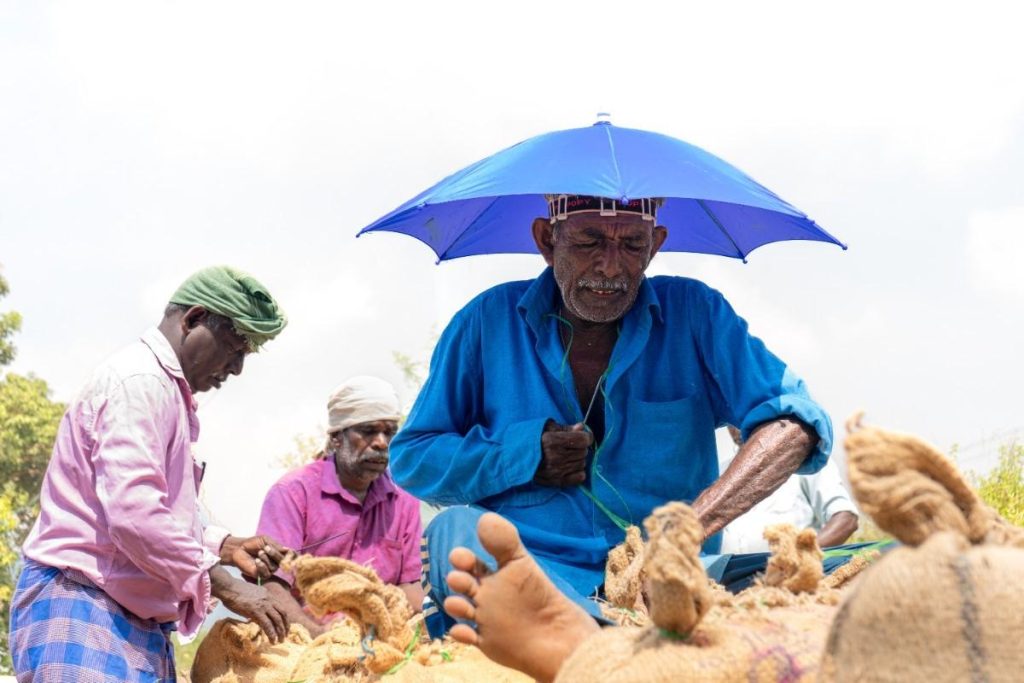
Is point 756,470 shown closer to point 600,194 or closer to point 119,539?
point 600,194

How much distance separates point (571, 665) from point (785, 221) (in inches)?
126

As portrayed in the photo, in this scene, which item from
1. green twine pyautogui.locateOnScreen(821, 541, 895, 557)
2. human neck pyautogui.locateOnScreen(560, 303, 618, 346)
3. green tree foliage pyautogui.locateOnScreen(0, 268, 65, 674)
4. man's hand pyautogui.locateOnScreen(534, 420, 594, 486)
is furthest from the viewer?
green tree foliage pyautogui.locateOnScreen(0, 268, 65, 674)

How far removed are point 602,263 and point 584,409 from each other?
1.58ft

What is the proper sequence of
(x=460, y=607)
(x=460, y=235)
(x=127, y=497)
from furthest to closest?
1. (x=460, y=235)
2. (x=127, y=497)
3. (x=460, y=607)

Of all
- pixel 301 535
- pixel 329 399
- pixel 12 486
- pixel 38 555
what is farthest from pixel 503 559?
pixel 12 486

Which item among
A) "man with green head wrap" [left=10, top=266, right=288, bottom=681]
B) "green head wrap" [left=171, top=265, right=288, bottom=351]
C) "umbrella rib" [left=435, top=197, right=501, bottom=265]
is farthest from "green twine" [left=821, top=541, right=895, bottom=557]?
"green head wrap" [left=171, top=265, right=288, bottom=351]

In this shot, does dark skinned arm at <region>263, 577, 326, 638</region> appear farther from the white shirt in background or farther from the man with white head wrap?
the white shirt in background

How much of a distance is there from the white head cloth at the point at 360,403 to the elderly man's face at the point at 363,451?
0.14 ft

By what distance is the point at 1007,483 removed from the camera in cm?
728

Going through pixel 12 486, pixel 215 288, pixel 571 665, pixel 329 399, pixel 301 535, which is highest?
pixel 215 288

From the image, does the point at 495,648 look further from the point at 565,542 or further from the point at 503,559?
the point at 565,542

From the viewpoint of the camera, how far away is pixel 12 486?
16047mm

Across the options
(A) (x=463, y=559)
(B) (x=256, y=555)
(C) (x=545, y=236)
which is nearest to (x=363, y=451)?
(B) (x=256, y=555)

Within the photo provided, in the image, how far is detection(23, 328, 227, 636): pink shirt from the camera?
448 cm
